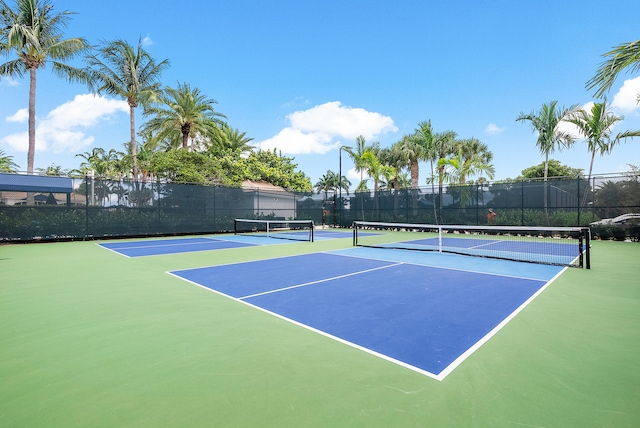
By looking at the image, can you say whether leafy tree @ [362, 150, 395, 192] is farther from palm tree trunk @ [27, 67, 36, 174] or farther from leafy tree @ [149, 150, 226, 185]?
palm tree trunk @ [27, 67, 36, 174]

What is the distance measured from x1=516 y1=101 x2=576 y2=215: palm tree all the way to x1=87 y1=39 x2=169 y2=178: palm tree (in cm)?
2281

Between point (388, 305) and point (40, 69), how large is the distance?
77.7ft

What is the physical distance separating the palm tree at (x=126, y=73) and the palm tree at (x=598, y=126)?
24.7 m

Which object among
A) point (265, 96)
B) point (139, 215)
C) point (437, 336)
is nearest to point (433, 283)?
point (437, 336)

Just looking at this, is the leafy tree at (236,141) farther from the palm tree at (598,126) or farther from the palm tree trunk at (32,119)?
the palm tree at (598,126)

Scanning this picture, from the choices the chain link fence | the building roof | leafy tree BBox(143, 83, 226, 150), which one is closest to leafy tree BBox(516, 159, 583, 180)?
the chain link fence

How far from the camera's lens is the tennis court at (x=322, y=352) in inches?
83.4

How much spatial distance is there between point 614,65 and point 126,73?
24.5 meters

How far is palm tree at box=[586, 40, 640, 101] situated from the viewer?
15.5 feet

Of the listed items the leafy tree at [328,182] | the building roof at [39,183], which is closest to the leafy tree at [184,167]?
the building roof at [39,183]

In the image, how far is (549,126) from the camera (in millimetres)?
17203

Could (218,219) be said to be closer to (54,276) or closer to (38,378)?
(54,276)

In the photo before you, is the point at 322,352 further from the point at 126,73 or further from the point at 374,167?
the point at 126,73

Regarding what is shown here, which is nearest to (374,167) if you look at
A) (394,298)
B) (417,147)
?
(417,147)
